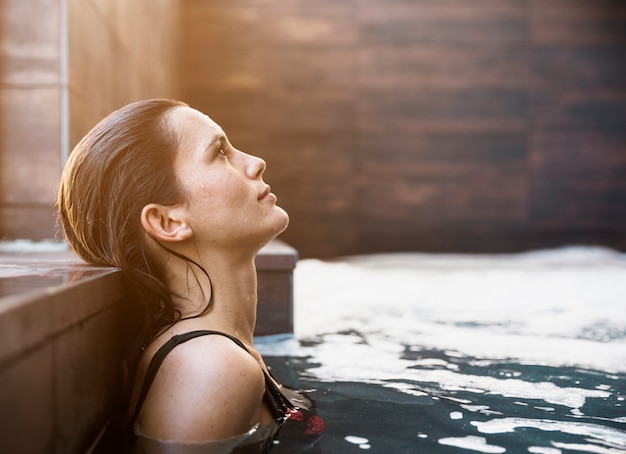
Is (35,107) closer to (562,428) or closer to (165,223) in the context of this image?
(165,223)

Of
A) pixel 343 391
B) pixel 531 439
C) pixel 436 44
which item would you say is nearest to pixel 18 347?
pixel 531 439

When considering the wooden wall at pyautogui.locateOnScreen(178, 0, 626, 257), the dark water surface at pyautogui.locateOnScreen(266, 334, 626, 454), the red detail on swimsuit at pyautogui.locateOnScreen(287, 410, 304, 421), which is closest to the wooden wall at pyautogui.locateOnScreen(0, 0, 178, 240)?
the dark water surface at pyautogui.locateOnScreen(266, 334, 626, 454)

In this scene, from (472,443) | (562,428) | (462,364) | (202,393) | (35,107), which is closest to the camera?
(202,393)

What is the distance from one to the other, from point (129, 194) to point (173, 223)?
0.11m

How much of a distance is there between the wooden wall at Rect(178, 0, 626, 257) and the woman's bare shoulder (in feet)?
19.9

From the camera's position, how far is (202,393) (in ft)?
3.90

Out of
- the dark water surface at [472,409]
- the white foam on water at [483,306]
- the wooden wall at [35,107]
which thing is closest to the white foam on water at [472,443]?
the dark water surface at [472,409]

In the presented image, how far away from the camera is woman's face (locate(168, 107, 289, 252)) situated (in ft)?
4.56

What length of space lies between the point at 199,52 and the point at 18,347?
684 centimetres

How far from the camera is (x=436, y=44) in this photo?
7.39 meters

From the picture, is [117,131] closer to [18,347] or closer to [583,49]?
[18,347]

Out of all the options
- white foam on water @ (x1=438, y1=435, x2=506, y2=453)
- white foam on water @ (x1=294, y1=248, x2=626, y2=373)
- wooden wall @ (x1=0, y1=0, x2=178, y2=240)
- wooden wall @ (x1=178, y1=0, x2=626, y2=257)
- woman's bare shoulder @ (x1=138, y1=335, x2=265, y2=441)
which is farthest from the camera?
wooden wall @ (x1=178, y1=0, x2=626, y2=257)

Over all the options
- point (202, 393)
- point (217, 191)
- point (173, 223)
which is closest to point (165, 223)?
point (173, 223)

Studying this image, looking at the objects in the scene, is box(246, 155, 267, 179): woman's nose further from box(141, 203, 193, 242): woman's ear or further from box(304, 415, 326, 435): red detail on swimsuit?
box(304, 415, 326, 435): red detail on swimsuit
